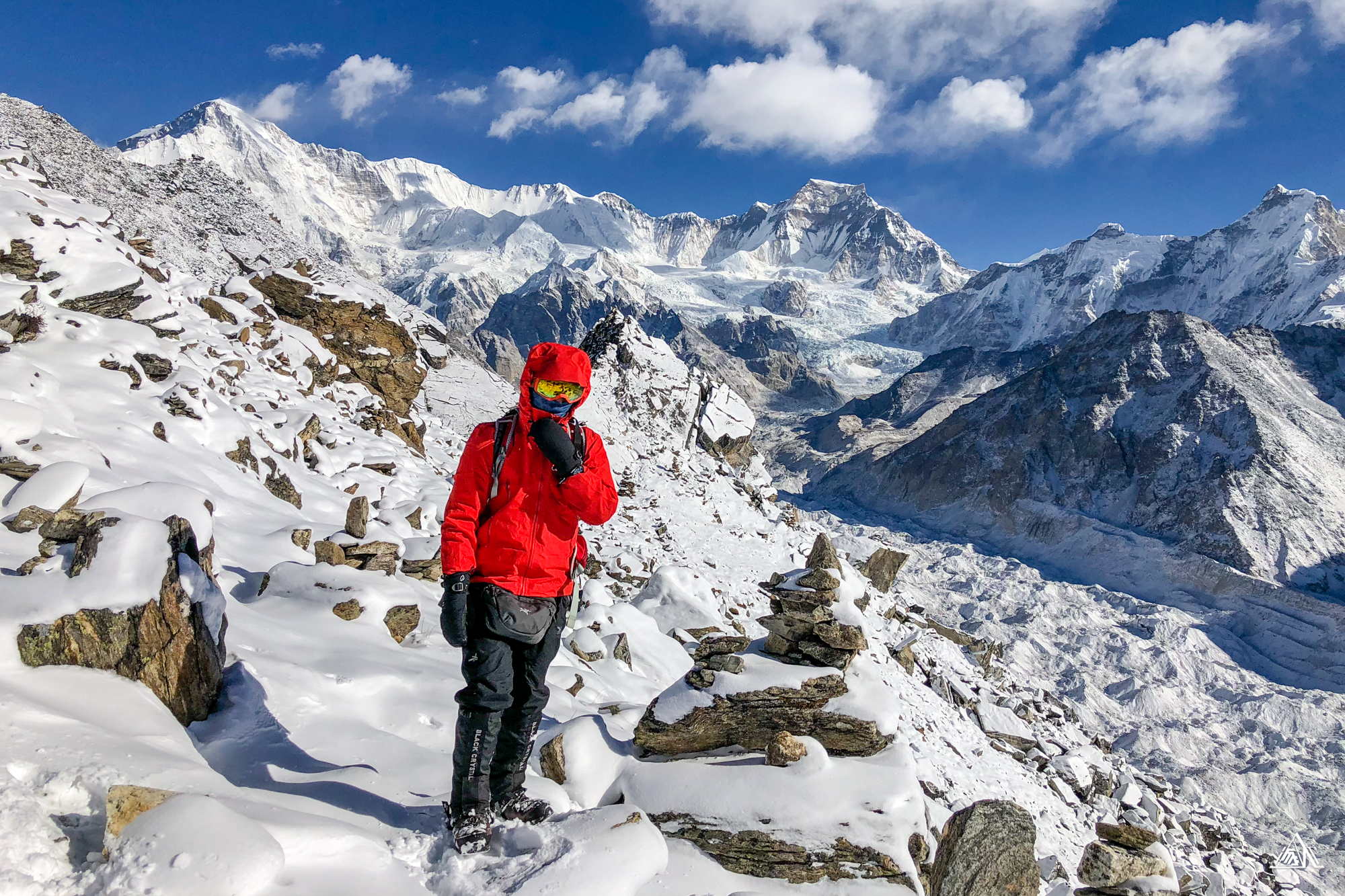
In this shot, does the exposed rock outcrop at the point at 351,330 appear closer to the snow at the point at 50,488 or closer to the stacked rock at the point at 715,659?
the snow at the point at 50,488

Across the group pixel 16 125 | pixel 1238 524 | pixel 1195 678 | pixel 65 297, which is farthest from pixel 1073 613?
pixel 16 125

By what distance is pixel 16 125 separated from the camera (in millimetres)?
26688

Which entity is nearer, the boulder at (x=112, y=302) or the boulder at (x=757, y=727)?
the boulder at (x=757, y=727)

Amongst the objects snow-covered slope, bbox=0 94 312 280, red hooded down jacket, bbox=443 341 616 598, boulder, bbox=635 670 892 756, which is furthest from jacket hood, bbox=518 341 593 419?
snow-covered slope, bbox=0 94 312 280

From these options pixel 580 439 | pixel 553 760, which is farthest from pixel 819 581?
pixel 580 439

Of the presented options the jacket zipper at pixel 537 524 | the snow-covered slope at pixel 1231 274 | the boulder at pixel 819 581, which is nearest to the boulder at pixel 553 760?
the jacket zipper at pixel 537 524

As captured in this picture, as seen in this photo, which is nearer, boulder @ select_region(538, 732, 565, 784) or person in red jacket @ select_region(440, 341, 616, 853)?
person in red jacket @ select_region(440, 341, 616, 853)

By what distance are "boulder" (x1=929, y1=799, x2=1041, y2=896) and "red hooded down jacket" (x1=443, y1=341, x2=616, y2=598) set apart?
151 inches

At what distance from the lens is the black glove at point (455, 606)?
3416mm

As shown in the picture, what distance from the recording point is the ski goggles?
12.2 feet

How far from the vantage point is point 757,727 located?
5500mm

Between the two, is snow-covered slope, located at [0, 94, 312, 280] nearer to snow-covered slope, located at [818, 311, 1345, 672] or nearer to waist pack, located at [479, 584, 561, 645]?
waist pack, located at [479, 584, 561, 645]

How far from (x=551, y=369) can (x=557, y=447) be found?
0.47 m

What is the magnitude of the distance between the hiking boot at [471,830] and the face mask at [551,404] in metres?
2.25
